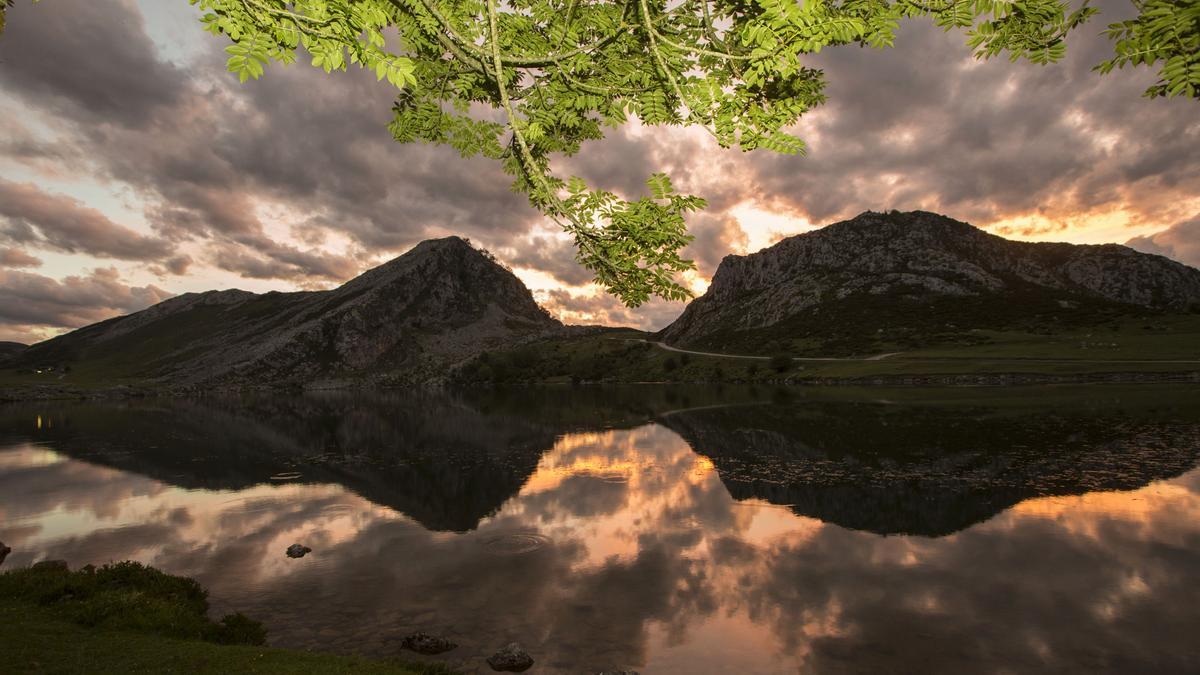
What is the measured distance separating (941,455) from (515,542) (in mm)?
35708

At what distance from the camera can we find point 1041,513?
28.9 meters

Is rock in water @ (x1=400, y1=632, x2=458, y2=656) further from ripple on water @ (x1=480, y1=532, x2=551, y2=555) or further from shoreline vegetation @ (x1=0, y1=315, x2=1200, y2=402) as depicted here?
shoreline vegetation @ (x1=0, y1=315, x2=1200, y2=402)

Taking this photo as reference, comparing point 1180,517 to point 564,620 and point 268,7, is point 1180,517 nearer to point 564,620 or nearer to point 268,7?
point 564,620

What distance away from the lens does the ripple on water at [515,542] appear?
27.2 meters

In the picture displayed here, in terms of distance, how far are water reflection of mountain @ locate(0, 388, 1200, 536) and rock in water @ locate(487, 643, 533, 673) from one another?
629 inches

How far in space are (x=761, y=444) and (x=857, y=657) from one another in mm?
38380

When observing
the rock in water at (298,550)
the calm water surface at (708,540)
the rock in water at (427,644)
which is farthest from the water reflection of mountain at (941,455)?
the rock in water at (298,550)

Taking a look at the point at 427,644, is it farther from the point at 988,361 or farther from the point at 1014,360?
the point at 1014,360

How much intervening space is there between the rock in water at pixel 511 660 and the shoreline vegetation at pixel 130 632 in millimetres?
1615

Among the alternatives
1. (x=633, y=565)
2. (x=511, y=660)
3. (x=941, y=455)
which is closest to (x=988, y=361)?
(x=941, y=455)

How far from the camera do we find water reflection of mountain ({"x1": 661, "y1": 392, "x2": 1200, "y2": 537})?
32000 mm

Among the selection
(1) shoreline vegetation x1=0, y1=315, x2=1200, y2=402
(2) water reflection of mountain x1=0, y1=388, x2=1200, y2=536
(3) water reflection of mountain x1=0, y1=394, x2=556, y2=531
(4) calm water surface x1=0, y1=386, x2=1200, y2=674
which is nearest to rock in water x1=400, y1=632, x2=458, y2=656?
(4) calm water surface x1=0, y1=386, x2=1200, y2=674

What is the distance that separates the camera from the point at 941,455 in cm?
4397

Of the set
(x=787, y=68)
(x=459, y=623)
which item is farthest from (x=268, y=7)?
(x=459, y=623)
